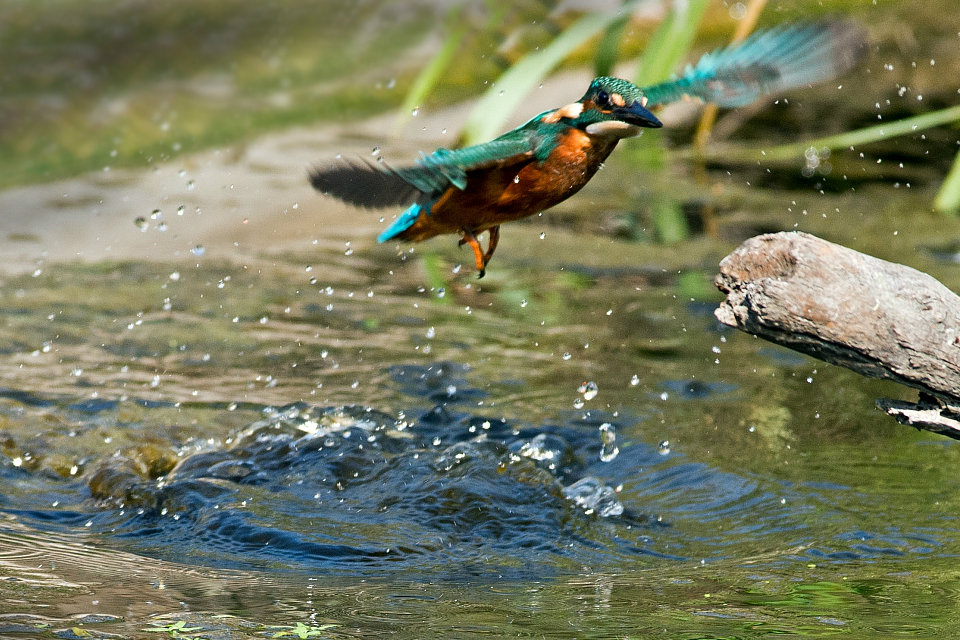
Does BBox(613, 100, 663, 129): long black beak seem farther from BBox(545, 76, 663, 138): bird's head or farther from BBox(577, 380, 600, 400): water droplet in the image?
BBox(577, 380, 600, 400): water droplet

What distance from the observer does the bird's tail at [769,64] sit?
2.44 meters

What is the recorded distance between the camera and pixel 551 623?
1.93 metres

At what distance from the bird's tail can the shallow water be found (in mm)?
915

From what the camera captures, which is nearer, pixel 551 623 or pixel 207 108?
pixel 551 623

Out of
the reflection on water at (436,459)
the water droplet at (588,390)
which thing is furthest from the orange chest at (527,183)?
the water droplet at (588,390)

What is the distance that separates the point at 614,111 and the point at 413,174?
1.26ft

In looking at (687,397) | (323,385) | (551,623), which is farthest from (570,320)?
Result: (551,623)

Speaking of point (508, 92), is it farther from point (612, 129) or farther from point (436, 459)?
point (612, 129)

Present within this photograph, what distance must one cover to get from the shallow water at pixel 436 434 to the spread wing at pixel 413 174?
714 millimetres

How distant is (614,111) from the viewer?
7.16 feet

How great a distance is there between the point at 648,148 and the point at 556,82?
691 millimetres

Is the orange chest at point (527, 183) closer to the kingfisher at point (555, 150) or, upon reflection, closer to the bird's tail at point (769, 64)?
the kingfisher at point (555, 150)

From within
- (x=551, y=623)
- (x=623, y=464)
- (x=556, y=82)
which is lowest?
(x=551, y=623)

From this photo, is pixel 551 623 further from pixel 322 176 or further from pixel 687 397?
pixel 687 397
